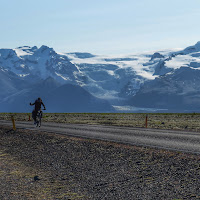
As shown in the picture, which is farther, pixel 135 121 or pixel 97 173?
pixel 135 121

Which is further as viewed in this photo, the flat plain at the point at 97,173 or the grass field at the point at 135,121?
the grass field at the point at 135,121

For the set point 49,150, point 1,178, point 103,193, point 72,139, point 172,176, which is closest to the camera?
point 103,193

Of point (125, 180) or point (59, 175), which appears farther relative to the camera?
point (59, 175)

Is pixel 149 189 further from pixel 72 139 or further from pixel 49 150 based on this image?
pixel 72 139

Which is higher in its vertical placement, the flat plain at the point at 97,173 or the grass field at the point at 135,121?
the flat plain at the point at 97,173

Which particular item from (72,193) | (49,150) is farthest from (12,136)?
(72,193)

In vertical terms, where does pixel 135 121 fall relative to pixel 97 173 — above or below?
below

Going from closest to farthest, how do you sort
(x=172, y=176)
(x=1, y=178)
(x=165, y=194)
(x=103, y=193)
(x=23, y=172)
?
(x=165, y=194) < (x=103, y=193) < (x=172, y=176) < (x=1, y=178) < (x=23, y=172)

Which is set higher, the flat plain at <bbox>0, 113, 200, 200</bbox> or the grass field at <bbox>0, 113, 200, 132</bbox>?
the flat plain at <bbox>0, 113, 200, 200</bbox>

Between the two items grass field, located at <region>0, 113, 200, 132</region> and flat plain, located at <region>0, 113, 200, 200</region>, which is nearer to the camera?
flat plain, located at <region>0, 113, 200, 200</region>

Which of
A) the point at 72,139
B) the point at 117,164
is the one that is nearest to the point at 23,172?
the point at 117,164

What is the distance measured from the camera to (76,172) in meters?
14.2

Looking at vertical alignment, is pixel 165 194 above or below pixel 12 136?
above

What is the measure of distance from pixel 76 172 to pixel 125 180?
2.68 meters
